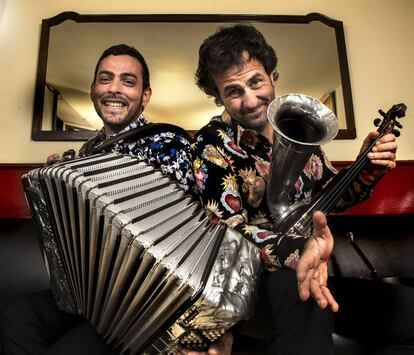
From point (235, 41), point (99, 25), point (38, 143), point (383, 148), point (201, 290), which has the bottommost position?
point (201, 290)

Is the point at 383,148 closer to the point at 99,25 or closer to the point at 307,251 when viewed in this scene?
the point at 307,251

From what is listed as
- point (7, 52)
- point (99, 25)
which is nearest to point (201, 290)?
point (99, 25)

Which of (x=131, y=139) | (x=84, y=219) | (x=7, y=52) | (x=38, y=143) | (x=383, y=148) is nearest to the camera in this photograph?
(x=84, y=219)

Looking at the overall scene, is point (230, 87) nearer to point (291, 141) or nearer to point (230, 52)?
point (230, 52)

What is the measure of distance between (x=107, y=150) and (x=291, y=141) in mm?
469

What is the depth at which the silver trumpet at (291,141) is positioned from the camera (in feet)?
2.73

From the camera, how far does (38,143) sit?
1665 mm

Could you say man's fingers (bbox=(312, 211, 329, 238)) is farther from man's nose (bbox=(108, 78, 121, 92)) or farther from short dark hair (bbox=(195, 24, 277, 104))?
man's nose (bbox=(108, 78, 121, 92))

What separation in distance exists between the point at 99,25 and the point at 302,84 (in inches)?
36.3

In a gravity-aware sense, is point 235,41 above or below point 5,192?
above

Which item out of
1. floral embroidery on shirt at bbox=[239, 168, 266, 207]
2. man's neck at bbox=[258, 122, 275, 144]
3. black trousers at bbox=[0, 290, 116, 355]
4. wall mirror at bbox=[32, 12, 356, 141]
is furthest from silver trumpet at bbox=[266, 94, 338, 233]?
wall mirror at bbox=[32, 12, 356, 141]

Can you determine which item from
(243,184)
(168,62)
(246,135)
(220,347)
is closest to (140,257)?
(220,347)

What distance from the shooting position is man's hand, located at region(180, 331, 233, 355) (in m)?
0.64

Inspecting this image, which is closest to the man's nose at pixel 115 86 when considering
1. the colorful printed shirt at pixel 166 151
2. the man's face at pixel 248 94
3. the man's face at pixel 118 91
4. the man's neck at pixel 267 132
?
the man's face at pixel 118 91
